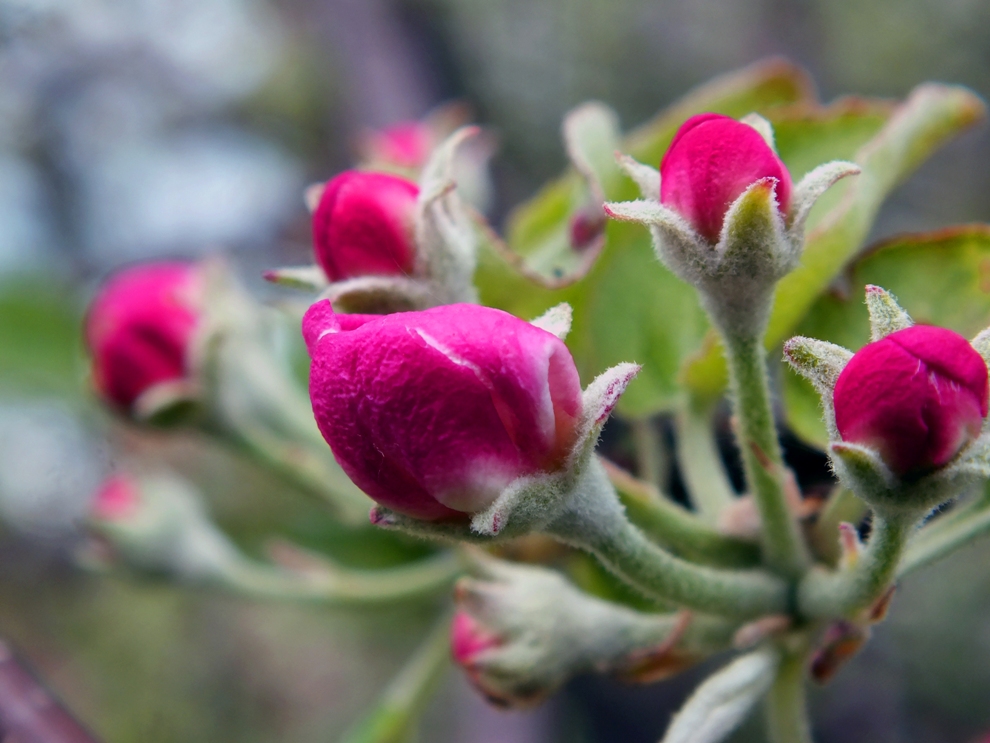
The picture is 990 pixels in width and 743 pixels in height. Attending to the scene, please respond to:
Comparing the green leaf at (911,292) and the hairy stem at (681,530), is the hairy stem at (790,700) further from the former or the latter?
the green leaf at (911,292)

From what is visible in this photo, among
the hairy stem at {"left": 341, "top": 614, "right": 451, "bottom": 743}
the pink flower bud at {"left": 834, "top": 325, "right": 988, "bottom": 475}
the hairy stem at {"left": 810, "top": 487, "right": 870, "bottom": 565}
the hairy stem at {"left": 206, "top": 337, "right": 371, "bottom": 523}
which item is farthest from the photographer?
the hairy stem at {"left": 341, "top": 614, "right": 451, "bottom": 743}

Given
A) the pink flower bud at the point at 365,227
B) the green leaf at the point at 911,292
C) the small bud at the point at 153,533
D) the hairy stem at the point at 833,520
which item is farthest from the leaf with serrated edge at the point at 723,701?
the small bud at the point at 153,533

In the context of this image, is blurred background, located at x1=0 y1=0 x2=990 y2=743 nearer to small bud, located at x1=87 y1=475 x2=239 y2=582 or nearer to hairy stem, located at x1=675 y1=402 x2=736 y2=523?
small bud, located at x1=87 y1=475 x2=239 y2=582

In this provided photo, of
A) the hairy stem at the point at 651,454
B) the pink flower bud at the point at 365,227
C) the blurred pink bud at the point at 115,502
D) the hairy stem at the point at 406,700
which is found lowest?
the hairy stem at the point at 406,700

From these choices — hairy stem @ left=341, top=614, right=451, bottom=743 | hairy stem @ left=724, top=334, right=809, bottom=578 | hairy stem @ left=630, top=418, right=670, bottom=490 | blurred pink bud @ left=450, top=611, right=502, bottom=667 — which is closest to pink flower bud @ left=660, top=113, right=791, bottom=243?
hairy stem @ left=724, top=334, right=809, bottom=578

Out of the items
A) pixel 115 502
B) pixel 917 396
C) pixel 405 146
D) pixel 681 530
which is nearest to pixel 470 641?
pixel 681 530
